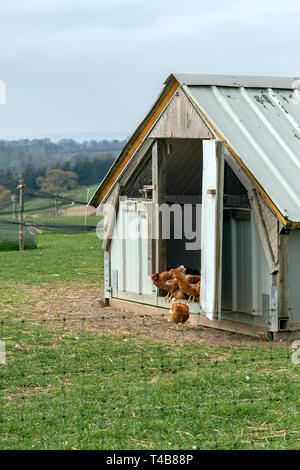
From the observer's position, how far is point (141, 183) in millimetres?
12523

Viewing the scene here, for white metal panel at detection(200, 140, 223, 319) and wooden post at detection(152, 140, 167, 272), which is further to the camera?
wooden post at detection(152, 140, 167, 272)

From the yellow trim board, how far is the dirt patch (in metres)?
1.83

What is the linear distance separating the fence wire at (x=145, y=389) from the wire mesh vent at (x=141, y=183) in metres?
2.28

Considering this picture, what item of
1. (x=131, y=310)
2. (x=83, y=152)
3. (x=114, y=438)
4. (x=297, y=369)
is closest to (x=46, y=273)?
(x=131, y=310)

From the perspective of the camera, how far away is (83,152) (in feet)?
151

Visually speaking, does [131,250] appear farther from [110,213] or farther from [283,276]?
[283,276]

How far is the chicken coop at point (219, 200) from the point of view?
33.3 feet

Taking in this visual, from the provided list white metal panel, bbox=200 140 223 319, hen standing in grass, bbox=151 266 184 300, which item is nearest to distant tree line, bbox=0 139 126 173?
hen standing in grass, bbox=151 266 184 300

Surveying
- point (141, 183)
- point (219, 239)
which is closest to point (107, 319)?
point (141, 183)

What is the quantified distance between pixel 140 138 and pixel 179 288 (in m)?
2.35

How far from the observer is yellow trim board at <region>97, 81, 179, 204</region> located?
11541 millimetres

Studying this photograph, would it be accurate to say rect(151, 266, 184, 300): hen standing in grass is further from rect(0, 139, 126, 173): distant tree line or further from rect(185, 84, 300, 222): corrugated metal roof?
rect(0, 139, 126, 173): distant tree line

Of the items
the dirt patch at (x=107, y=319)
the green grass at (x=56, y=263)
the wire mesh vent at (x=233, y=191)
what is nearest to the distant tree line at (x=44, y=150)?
the green grass at (x=56, y=263)

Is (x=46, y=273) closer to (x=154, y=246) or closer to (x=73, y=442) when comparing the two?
(x=154, y=246)
